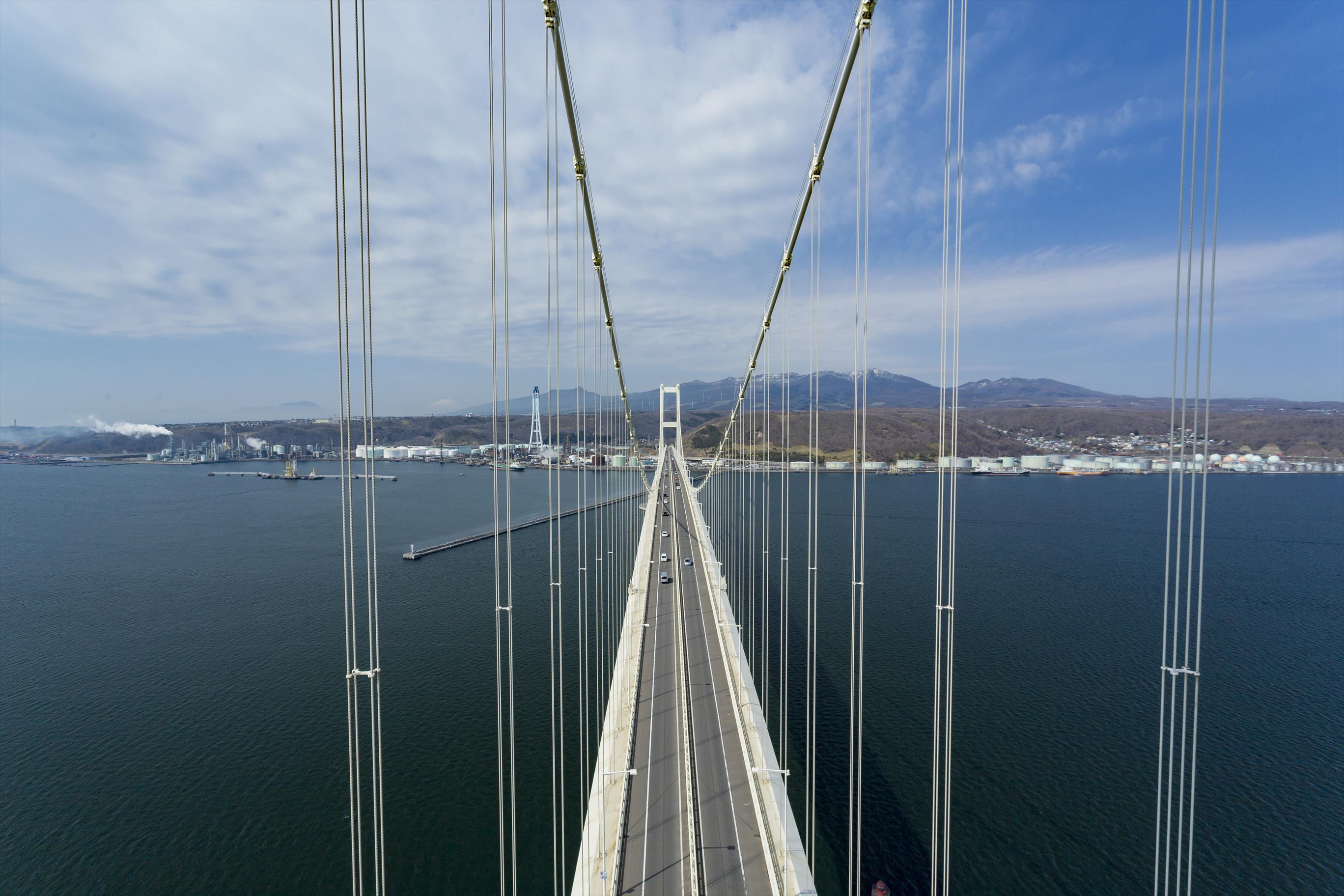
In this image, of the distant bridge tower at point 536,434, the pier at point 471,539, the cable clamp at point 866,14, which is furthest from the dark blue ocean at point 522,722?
the distant bridge tower at point 536,434

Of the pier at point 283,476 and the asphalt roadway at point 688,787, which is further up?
the pier at point 283,476

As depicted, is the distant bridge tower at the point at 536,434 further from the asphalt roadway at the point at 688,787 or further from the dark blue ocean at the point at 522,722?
the asphalt roadway at the point at 688,787

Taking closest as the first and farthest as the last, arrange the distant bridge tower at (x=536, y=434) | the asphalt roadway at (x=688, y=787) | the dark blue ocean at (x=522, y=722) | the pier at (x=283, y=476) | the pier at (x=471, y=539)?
the asphalt roadway at (x=688, y=787), the dark blue ocean at (x=522, y=722), the pier at (x=471, y=539), the pier at (x=283, y=476), the distant bridge tower at (x=536, y=434)

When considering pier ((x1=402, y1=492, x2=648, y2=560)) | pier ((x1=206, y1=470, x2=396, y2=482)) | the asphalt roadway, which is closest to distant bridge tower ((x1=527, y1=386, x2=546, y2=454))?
pier ((x1=206, y1=470, x2=396, y2=482))

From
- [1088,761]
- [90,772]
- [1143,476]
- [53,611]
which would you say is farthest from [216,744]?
[1143,476]

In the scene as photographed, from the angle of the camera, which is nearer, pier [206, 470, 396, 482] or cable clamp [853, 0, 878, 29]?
cable clamp [853, 0, 878, 29]

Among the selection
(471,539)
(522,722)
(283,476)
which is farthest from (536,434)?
(522,722)

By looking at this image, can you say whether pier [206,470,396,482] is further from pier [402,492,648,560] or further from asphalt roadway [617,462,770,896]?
asphalt roadway [617,462,770,896]

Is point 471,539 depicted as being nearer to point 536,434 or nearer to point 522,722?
point 522,722
